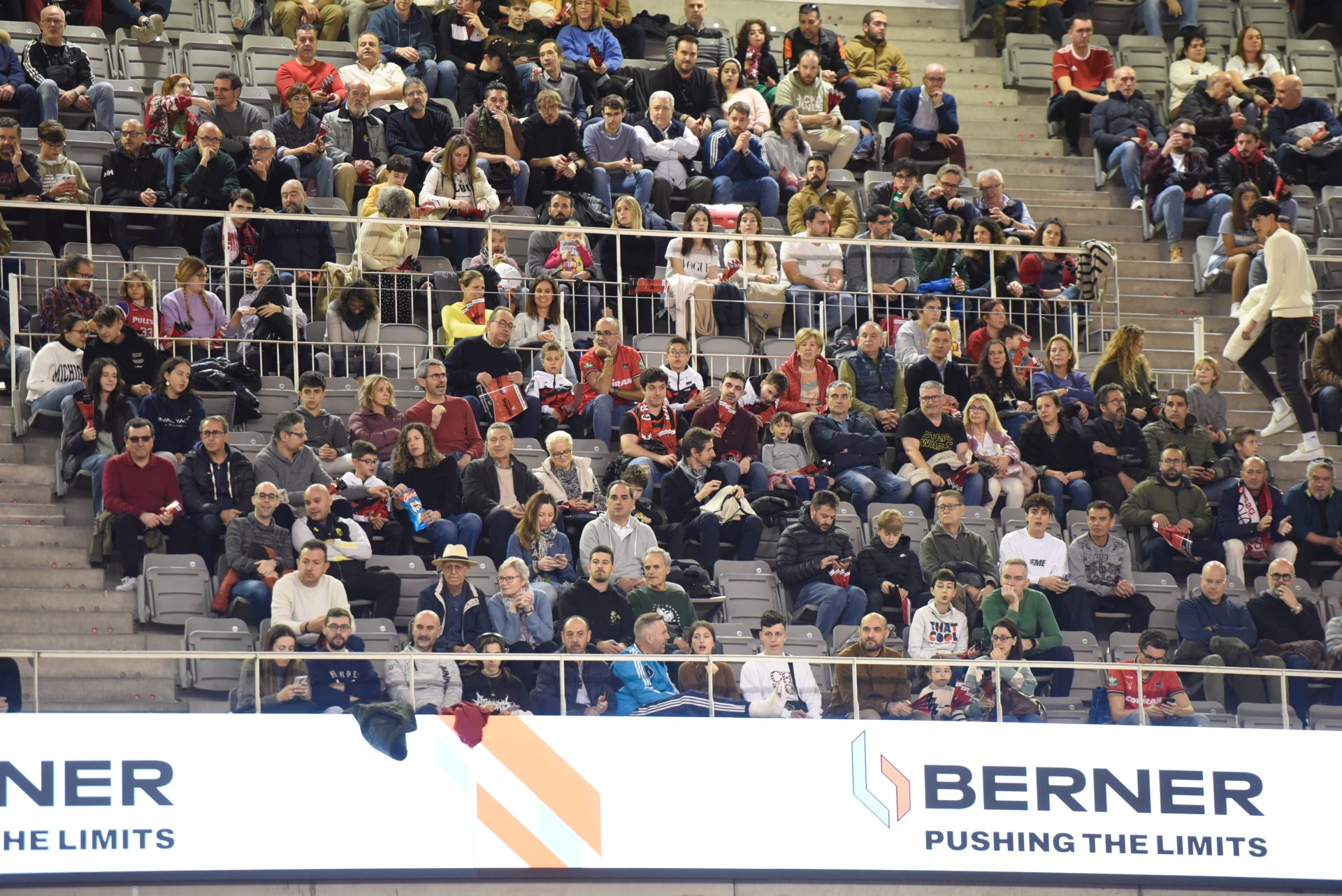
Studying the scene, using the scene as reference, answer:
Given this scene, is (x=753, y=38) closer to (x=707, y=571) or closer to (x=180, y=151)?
(x=180, y=151)

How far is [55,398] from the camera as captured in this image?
1344 centimetres

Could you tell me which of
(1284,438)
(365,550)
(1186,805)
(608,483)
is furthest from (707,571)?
(1284,438)

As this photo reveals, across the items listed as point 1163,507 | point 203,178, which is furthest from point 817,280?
point 203,178

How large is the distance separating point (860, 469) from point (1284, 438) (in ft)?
11.8

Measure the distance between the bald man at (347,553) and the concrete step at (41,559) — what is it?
4.23 ft

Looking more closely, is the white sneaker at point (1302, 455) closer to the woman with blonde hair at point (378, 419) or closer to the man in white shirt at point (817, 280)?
the man in white shirt at point (817, 280)

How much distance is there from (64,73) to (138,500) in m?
5.31

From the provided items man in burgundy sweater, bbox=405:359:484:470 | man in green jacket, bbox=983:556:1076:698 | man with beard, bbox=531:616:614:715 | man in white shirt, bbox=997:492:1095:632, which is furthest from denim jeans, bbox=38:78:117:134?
man in green jacket, bbox=983:556:1076:698

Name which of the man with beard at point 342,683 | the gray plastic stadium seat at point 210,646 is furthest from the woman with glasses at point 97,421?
the man with beard at point 342,683

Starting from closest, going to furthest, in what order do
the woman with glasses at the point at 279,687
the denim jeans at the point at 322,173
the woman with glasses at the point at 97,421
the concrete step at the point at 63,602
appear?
the woman with glasses at the point at 279,687 → the concrete step at the point at 63,602 → the woman with glasses at the point at 97,421 → the denim jeans at the point at 322,173

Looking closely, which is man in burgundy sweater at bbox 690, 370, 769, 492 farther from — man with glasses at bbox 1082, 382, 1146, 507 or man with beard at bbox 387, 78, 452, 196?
man with beard at bbox 387, 78, 452, 196

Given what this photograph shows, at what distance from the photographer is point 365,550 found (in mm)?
12586

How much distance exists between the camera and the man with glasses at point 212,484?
12.6m

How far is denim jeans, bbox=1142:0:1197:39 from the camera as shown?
21.0 meters
